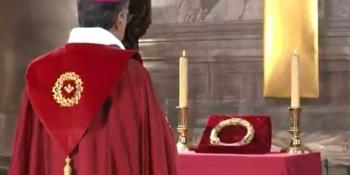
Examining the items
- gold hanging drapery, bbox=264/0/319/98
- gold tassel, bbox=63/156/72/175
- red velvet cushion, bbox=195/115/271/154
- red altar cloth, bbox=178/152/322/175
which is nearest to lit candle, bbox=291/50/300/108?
red velvet cushion, bbox=195/115/271/154

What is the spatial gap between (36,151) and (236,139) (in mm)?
1333

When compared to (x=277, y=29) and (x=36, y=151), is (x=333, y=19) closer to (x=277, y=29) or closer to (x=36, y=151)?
(x=277, y=29)

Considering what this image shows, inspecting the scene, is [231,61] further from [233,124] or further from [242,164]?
[242,164]

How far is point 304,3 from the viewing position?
468 centimetres

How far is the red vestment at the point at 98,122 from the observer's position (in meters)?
2.51

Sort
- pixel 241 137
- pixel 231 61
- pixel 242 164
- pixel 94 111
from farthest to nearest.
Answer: pixel 231 61
pixel 241 137
pixel 242 164
pixel 94 111

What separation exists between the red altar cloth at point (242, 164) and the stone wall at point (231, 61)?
1225mm

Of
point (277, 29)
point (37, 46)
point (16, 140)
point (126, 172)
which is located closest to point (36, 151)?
point (16, 140)

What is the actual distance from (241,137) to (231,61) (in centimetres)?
139

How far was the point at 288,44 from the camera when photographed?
4695 millimetres

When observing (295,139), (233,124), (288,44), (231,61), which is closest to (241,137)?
(233,124)

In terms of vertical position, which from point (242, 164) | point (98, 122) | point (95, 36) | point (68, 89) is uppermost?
point (95, 36)

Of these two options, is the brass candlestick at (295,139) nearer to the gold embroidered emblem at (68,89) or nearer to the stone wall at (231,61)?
the stone wall at (231,61)

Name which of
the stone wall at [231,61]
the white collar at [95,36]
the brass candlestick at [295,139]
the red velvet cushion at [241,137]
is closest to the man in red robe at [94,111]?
the white collar at [95,36]
